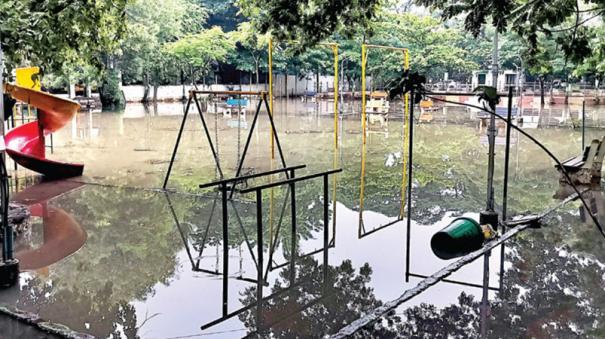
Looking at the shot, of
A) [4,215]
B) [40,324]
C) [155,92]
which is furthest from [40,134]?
[155,92]

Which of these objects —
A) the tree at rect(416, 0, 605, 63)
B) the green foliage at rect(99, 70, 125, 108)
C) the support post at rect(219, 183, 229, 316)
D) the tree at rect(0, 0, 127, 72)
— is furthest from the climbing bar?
the green foliage at rect(99, 70, 125, 108)

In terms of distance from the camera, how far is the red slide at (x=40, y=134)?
38.1 feet

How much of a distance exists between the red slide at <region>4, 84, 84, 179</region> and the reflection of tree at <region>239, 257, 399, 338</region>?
707 centimetres

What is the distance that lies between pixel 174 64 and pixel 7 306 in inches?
1478

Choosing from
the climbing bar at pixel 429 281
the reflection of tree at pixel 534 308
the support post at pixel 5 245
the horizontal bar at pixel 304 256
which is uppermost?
the support post at pixel 5 245

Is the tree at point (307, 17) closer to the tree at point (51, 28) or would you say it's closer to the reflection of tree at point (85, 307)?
the tree at point (51, 28)

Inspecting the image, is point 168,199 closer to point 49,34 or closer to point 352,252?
point 49,34

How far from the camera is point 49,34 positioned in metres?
7.72

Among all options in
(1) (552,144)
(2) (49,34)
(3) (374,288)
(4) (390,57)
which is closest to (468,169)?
(1) (552,144)

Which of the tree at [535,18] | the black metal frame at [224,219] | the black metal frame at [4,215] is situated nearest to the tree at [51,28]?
the black metal frame at [4,215]

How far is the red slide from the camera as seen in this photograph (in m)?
11.6

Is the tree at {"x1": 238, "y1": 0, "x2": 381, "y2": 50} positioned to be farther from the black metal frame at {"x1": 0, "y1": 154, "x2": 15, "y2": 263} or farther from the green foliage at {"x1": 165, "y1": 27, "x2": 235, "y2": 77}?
the green foliage at {"x1": 165, "y1": 27, "x2": 235, "y2": 77}

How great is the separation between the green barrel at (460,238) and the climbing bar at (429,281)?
0.42ft

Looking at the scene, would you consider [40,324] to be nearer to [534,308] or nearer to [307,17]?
[534,308]
